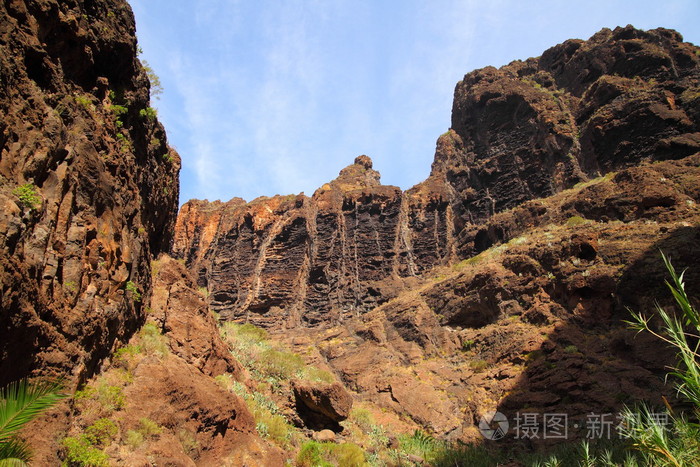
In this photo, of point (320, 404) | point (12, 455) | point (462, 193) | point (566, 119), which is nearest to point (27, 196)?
point (12, 455)

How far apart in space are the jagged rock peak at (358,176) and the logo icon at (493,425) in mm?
35269

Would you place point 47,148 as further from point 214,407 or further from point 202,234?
point 202,234

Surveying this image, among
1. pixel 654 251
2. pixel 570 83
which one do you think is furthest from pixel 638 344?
pixel 570 83

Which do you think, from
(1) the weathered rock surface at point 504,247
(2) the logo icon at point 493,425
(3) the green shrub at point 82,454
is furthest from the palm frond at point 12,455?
(1) the weathered rock surface at point 504,247

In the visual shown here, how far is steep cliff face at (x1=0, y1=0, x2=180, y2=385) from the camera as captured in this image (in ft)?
18.5

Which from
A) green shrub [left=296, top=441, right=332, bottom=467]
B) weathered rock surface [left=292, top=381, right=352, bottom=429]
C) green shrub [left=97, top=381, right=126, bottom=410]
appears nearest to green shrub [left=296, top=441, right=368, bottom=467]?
green shrub [left=296, top=441, right=332, bottom=467]

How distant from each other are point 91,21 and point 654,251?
22.9 meters

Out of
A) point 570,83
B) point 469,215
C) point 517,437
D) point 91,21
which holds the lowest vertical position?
point 517,437

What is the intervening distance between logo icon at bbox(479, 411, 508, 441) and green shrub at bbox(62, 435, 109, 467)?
1444cm

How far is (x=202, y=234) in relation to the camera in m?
49.0

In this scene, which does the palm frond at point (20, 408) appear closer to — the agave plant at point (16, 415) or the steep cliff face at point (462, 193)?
the agave plant at point (16, 415)

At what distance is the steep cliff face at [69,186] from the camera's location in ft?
18.5

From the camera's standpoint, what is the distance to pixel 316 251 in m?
42.6

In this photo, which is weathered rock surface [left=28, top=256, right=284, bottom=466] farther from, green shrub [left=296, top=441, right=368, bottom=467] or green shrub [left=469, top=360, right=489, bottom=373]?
green shrub [left=469, top=360, right=489, bottom=373]
